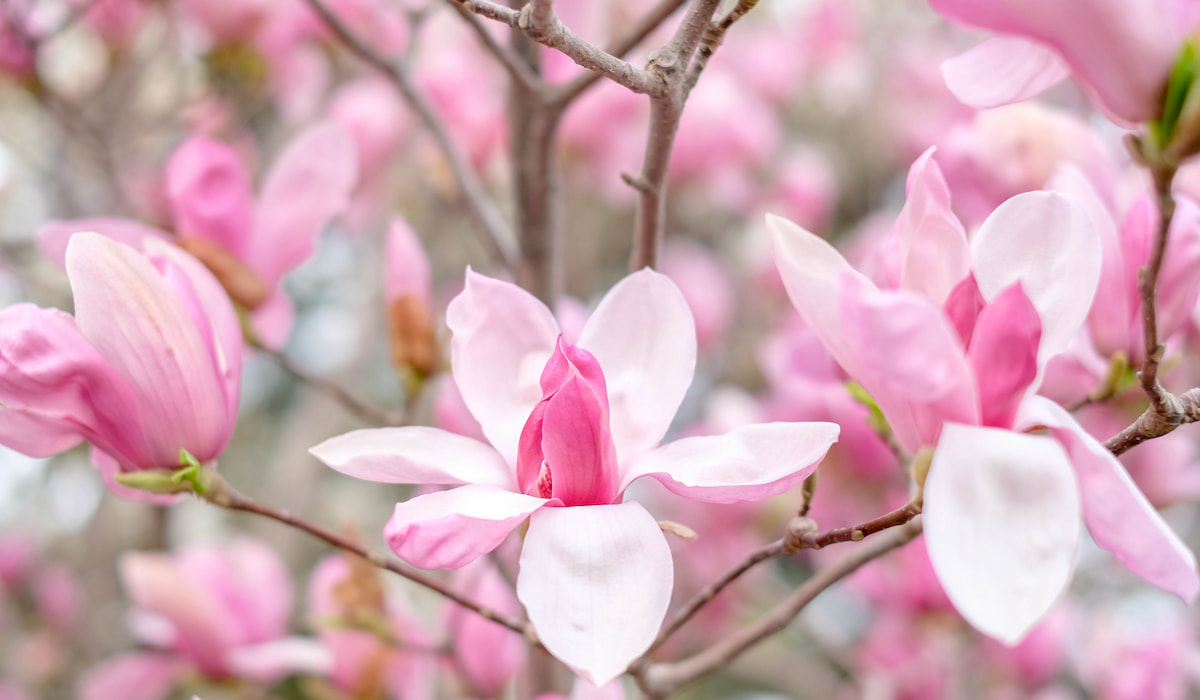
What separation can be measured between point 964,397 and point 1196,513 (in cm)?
133

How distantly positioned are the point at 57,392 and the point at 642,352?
0.95 feet

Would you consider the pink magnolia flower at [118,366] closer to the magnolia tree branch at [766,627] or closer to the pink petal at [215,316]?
the pink petal at [215,316]

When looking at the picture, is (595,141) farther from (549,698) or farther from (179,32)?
(549,698)

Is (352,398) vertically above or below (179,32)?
below

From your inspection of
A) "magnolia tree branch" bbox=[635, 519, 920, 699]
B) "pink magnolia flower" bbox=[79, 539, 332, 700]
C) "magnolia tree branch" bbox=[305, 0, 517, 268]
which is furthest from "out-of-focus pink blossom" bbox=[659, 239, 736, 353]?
"magnolia tree branch" bbox=[635, 519, 920, 699]

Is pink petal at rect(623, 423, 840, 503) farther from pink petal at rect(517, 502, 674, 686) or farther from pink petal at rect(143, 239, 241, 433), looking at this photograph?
pink petal at rect(143, 239, 241, 433)

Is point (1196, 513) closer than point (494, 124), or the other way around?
point (494, 124)

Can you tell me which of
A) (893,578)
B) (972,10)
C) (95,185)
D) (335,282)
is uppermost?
(972,10)

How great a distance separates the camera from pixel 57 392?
451mm

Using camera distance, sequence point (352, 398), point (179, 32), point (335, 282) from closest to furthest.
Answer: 1. point (352, 398)
2. point (179, 32)
3. point (335, 282)

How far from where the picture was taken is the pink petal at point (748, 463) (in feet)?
1.28

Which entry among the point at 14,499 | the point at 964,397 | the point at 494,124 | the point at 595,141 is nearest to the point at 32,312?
the point at 964,397

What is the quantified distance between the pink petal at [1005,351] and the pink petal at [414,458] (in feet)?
0.71

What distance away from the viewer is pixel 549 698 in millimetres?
492
